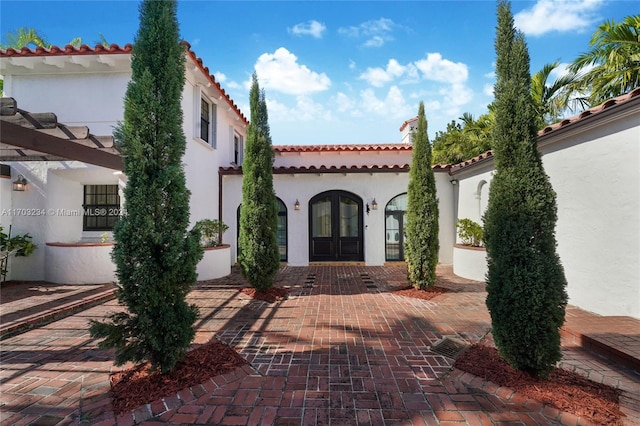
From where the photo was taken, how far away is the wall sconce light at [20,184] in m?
7.20

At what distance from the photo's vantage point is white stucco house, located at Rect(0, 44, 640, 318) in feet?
15.1

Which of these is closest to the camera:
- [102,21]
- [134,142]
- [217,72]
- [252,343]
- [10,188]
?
[134,142]

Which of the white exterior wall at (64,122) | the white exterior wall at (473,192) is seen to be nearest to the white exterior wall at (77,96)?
the white exterior wall at (64,122)

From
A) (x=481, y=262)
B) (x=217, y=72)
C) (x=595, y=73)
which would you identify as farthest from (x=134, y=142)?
(x=595, y=73)

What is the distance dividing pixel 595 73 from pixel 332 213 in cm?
903

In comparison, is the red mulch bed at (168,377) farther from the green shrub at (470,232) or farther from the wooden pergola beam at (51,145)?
the green shrub at (470,232)

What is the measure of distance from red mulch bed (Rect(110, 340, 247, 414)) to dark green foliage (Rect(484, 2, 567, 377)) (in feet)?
10.5

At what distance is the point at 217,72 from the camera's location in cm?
863

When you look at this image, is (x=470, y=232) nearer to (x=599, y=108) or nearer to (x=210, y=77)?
(x=599, y=108)

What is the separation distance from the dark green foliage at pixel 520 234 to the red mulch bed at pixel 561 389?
0.15m

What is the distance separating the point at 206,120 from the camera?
9359mm

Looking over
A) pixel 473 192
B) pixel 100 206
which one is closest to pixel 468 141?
pixel 473 192

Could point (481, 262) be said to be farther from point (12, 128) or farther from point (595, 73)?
point (12, 128)

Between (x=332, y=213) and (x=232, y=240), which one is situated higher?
(x=332, y=213)
